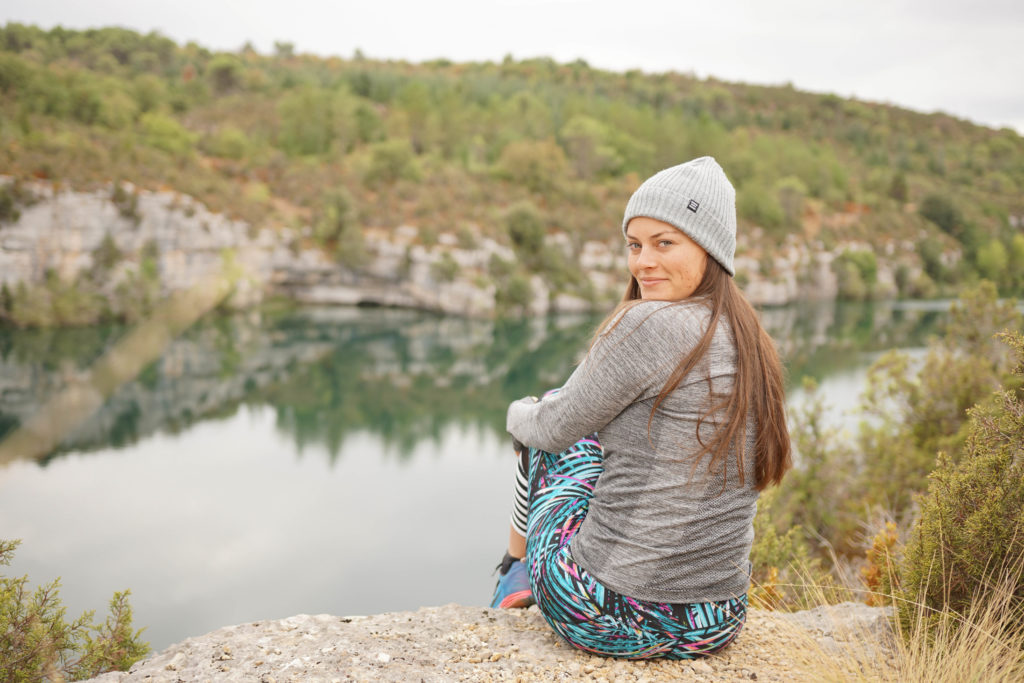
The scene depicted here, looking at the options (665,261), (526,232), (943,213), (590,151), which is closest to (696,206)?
(665,261)

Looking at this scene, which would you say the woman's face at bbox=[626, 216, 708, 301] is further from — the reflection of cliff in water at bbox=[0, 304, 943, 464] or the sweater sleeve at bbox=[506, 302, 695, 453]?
the reflection of cliff in water at bbox=[0, 304, 943, 464]

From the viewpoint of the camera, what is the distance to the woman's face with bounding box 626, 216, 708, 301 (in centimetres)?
153

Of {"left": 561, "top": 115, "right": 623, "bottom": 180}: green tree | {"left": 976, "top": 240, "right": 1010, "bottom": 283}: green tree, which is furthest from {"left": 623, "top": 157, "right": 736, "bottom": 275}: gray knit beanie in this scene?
{"left": 561, "top": 115, "right": 623, "bottom": 180}: green tree

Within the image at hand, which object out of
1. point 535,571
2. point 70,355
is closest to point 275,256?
point 70,355

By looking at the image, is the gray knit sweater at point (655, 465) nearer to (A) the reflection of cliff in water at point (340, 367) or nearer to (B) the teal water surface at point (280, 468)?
(B) the teal water surface at point (280, 468)

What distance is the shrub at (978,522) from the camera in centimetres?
151

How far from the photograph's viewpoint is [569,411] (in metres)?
1.47

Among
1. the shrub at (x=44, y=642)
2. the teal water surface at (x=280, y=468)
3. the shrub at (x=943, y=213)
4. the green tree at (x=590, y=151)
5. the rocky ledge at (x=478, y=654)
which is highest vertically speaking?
the green tree at (x=590, y=151)

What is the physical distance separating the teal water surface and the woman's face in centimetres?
27

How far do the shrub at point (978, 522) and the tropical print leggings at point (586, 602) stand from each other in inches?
19.0

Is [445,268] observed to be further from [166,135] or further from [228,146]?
[166,135]

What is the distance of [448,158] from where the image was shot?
121 feet

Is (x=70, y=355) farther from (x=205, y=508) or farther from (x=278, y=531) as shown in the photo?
(x=278, y=531)

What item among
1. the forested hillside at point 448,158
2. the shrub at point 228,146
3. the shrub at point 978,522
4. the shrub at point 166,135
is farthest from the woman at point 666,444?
the shrub at point 228,146
